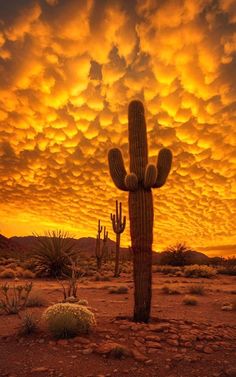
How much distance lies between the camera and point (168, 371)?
5496mm

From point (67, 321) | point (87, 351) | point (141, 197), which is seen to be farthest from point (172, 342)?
point (141, 197)

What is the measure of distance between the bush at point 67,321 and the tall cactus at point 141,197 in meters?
1.61

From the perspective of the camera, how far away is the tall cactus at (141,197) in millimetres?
8391

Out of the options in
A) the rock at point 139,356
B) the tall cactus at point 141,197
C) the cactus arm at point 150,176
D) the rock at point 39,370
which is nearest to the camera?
the rock at point 39,370

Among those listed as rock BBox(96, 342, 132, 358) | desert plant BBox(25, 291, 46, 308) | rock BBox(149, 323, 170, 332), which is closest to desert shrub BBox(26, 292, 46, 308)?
desert plant BBox(25, 291, 46, 308)

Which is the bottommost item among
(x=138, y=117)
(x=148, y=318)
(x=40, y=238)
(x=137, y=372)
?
(x=137, y=372)

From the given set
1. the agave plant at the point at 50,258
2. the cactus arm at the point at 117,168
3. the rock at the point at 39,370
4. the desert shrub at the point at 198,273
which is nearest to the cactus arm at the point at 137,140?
the cactus arm at the point at 117,168

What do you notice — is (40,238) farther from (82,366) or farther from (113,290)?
(82,366)

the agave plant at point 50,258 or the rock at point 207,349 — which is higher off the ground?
the agave plant at point 50,258

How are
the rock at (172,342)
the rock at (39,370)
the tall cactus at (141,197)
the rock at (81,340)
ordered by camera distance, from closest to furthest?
the rock at (39,370) → the rock at (81,340) → the rock at (172,342) → the tall cactus at (141,197)

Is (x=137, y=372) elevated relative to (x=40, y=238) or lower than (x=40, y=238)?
lower

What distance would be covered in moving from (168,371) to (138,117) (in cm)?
634

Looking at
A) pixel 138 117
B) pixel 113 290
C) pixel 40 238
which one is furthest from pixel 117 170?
pixel 40 238

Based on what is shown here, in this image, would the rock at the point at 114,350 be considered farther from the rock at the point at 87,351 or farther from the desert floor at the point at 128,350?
the rock at the point at 87,351
